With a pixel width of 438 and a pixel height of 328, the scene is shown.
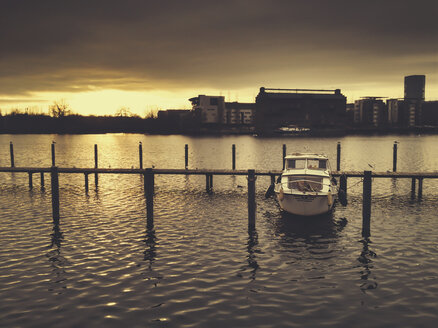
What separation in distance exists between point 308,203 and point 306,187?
1871mm

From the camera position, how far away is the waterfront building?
168 meters

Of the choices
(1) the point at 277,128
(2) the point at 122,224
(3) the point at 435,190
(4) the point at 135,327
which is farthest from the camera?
(1) the point at 277,128

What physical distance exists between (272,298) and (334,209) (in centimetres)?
1398

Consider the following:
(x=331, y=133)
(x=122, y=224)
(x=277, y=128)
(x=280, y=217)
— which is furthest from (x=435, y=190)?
(x=331, y=133)

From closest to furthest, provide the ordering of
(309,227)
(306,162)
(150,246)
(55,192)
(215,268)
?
(215,268), (150,246), (309,227), (55,192), (306,162)

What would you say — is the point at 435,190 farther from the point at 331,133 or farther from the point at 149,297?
the point at 331,133

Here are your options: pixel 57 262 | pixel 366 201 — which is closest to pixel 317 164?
pixel 366 201

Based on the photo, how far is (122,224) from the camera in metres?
21.8

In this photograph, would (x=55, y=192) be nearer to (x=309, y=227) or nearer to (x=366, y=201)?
(x=309, y=227)

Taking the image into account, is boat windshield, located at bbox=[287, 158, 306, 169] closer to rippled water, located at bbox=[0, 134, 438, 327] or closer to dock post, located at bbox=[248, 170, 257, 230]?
rippled water, located at bbox=[0, 134, 438, 327]

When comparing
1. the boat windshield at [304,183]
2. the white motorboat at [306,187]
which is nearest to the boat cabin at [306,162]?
the white motorboat at [306,187]

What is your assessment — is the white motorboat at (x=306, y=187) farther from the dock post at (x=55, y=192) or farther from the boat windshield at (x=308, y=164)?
the dock post at (x=55, y=192)

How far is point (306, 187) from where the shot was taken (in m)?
23.0

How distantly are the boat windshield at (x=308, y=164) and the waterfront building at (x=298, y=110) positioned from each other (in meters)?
142
